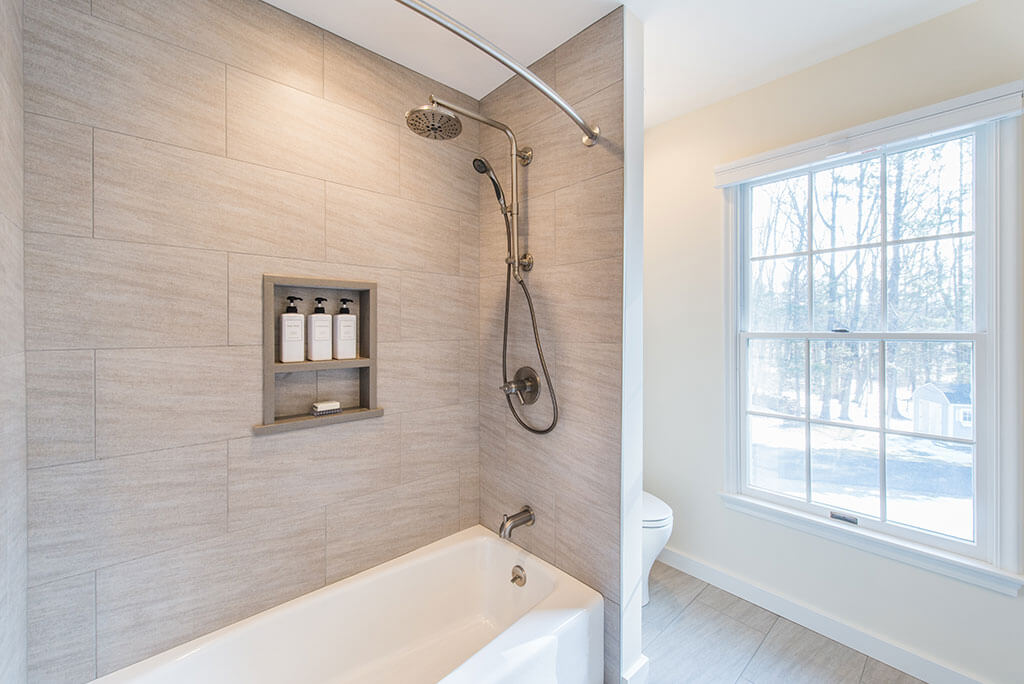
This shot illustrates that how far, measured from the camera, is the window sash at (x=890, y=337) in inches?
59.4

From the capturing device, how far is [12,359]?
3.02 feet

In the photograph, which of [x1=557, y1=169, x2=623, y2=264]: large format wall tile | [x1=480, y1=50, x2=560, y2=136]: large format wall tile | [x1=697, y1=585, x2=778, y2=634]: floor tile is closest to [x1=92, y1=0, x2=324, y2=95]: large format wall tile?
[x1=480, y1=50, x2=560, y2=136]: large format wall tile

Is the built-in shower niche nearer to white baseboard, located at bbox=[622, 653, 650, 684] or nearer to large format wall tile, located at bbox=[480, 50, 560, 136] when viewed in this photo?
large format wall tile, located at bbox=[480, 50, 560, 136]

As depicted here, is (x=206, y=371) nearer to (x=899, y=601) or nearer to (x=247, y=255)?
(x=247, y=255)

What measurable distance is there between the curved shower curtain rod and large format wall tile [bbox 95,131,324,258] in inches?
28.8

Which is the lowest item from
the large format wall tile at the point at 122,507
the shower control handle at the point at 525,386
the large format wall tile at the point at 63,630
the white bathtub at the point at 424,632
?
the white bathtub at the point at 424,632

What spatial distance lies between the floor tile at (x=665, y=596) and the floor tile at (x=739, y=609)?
2.2 inches

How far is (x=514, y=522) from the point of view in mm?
1658

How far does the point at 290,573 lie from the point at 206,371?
0.73m

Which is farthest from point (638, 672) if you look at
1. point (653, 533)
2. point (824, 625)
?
point (824, 625)

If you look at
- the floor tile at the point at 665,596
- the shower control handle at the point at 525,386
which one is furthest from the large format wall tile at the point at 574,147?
the floor tile at the point at 665,596

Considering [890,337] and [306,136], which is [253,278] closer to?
[306,136]

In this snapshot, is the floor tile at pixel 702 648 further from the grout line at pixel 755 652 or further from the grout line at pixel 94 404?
the grout line at pixel 94 404

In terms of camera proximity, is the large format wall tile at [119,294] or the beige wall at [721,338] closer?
the large format wall tile at [119,294]
